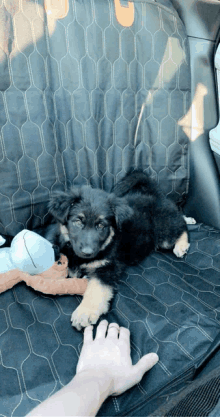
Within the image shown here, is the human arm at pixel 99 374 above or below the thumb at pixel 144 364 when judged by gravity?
above

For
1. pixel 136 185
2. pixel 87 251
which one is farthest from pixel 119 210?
pixel 136 185

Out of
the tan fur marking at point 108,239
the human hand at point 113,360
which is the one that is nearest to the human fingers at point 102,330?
the human hand at point 113,360

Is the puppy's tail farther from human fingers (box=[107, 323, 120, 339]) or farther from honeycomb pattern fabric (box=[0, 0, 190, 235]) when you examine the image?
human fingers (box=[107, 323, 120, 339])

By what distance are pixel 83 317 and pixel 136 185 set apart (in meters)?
1.05

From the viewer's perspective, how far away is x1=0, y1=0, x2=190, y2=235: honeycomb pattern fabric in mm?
1729

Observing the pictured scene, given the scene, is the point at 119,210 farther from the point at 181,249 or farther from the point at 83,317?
the point at 83,317

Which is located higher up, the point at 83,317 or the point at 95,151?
the point at 95,151

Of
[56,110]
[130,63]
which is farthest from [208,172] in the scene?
[56,110]

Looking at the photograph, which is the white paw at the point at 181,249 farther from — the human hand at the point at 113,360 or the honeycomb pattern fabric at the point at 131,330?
the human hand at the point at 113,360

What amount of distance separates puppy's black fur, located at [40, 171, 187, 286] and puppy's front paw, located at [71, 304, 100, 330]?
249mm

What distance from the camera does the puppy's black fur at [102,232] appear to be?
1744 millimetres

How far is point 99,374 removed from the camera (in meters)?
1.00

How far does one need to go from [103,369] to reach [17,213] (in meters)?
1.10

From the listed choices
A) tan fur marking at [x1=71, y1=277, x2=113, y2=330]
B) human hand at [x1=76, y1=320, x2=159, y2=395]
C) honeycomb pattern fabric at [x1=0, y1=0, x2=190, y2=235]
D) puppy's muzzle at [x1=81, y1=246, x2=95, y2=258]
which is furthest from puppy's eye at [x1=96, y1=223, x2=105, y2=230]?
human hand at [x1=76, y1=320, x2=159, y2=395]
